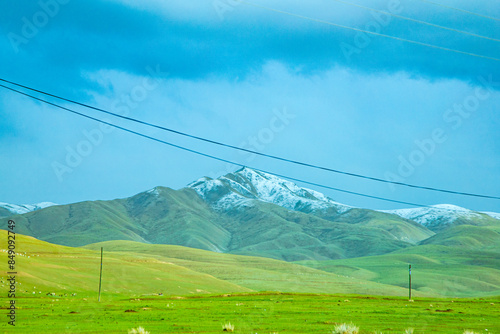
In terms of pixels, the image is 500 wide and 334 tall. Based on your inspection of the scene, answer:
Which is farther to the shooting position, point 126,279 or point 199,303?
point 126,279

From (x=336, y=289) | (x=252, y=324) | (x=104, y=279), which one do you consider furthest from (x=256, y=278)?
(x=252, y=324)

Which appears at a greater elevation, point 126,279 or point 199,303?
point 126,279

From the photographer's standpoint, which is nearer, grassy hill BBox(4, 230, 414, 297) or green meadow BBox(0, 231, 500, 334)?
green meadow BBox(0, 231, 500, 334)

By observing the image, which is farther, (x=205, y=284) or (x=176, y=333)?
(x=205, y=284)

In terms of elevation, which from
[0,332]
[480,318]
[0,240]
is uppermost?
[0,240]

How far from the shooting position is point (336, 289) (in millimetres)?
154875

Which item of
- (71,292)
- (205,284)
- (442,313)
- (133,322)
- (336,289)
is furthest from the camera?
(336,289)

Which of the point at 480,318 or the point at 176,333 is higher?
the point at 480,318

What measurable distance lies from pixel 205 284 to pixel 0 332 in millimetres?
97770

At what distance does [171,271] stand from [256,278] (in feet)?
132

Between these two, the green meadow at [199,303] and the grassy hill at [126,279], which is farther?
the grassy hill at [126,279]

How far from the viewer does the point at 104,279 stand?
108625mm

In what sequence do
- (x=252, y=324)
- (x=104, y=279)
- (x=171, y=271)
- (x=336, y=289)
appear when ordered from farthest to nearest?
(x=336, y=289) → (x=171, y=271) → (x=104, y=279) → (x=252, y=324)

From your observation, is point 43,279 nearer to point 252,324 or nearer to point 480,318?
point 252,324
